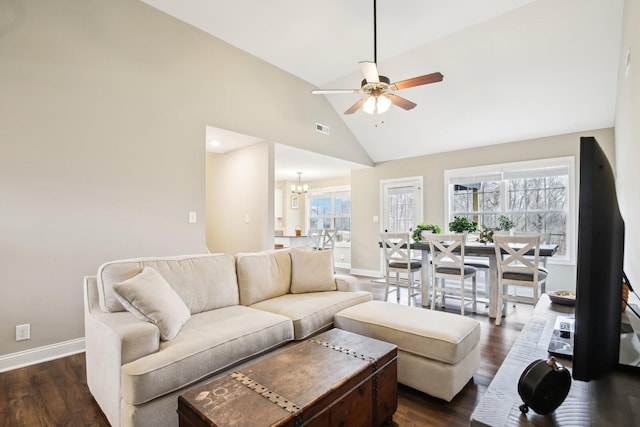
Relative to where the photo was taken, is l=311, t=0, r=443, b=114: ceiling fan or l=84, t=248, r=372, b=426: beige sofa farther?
l=311, t=0, r=443, b=114: ceiling fan

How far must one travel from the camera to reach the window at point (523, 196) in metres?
4.92

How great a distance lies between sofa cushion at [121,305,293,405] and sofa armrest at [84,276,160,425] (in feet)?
0.23

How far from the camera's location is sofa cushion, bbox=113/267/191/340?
1.84 m

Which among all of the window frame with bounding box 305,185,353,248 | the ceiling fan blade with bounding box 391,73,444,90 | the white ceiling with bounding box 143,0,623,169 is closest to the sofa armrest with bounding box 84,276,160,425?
the ceiling fan blade with bounding box 391,73,444,90

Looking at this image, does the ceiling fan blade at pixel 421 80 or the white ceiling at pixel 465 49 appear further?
the white ceiling at pixel 465 49

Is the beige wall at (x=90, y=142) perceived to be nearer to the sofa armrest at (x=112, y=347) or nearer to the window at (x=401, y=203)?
the sofa armrest at (x=112, y=347)

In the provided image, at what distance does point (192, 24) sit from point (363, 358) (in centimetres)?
396

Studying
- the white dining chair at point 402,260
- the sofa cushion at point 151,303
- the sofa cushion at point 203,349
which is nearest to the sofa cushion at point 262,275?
the sofa cushion at point 203,349

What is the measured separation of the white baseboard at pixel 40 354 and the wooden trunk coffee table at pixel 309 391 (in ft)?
7.59

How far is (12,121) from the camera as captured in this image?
105 inches

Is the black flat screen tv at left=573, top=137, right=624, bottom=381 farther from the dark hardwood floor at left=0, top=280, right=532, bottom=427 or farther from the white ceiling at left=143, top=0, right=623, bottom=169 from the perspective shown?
the white ceiling at left=143, top=0, right=623, bottom=169

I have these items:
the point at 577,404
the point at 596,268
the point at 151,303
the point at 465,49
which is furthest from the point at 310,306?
the point at 465,49

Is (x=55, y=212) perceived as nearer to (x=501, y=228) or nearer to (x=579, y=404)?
(x=579, y=404)

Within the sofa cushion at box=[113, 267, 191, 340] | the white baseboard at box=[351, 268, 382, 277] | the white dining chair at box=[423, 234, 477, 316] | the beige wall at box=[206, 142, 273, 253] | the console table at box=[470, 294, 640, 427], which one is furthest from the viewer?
the white baseboard at box=[351, 268, 382, 277]
